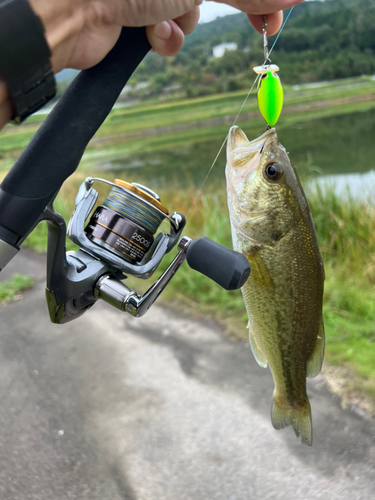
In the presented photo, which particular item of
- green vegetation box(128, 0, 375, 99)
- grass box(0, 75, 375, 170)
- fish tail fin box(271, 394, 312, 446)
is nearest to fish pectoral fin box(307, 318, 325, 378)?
fish tail fin box(271, 394, 312, 446)

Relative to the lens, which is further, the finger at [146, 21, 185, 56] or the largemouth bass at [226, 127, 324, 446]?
the largemouth bass at [226, 127, 324, 446]

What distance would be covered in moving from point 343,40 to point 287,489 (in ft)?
17.0

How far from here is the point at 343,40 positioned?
17.7ft

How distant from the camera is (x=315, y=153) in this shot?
14.6 m

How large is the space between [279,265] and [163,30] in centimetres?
78

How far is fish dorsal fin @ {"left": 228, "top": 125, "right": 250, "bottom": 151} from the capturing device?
1461 millimetres

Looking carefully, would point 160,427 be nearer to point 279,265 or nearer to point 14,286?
point 279,265

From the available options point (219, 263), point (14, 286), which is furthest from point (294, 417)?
point (14, 286)


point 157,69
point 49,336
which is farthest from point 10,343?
point 157,69

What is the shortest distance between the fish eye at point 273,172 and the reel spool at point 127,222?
15.5 inches

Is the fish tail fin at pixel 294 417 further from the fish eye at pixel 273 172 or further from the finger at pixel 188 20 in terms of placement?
the finger at pixel 188 20

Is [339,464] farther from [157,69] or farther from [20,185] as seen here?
[157,69]

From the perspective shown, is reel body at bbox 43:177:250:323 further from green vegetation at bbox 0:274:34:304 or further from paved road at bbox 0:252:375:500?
green vegetation at bbox 0:274:34:304

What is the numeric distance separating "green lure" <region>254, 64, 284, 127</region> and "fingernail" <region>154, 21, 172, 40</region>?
10.8 inches
